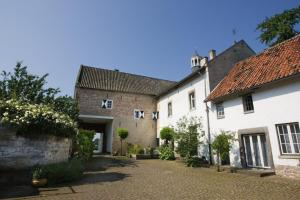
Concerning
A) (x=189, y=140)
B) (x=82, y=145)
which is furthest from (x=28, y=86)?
(x=189, y=140)

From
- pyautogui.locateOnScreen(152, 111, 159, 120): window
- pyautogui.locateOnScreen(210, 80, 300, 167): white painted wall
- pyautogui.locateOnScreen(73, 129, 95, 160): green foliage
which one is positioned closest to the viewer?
pyautogui.locateOnScreen(210, 80, 300, 167): white painted wall

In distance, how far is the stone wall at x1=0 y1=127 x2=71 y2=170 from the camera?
8398mm

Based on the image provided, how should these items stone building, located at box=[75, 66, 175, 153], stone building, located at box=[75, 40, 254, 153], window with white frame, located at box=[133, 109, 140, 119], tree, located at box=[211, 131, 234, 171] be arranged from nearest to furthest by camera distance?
tree, located at box=[211, 131, 234, 171] < stone building, located at box=[75, 40, 254, 153] < stone building, located at box=[75, 66, 175, 153] < window with white frame, located at box=[133, 109, 140, 119]

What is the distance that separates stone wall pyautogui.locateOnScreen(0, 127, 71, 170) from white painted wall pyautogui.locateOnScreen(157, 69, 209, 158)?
10541mm

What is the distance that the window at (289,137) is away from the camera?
9555mm

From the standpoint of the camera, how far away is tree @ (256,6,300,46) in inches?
728

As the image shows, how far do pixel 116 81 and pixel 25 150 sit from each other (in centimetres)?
1579

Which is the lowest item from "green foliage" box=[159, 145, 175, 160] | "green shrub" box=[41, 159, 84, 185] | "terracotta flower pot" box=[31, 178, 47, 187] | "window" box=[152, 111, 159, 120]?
"terracotta flower pot" box=[31, 178, 47, 187]

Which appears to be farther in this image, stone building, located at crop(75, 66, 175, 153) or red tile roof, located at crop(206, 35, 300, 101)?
stone building, located at crop(75, 66, 175, 153)

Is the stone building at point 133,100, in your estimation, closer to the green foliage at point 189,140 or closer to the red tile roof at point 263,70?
the green foliage at point 189,140

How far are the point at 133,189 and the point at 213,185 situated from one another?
125 inches

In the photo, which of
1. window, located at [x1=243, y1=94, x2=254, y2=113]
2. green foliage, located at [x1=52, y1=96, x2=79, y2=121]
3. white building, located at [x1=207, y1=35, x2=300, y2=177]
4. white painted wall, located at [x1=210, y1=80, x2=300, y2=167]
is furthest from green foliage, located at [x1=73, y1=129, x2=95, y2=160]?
window, located at [x1=243, y1=94, x2=254, y2=113]

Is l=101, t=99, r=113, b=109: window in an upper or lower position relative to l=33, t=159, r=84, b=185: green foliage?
upper

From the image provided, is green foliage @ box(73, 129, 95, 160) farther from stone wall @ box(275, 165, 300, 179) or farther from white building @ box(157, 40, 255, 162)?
stone wall @ box(275, 165, 300, 179)
